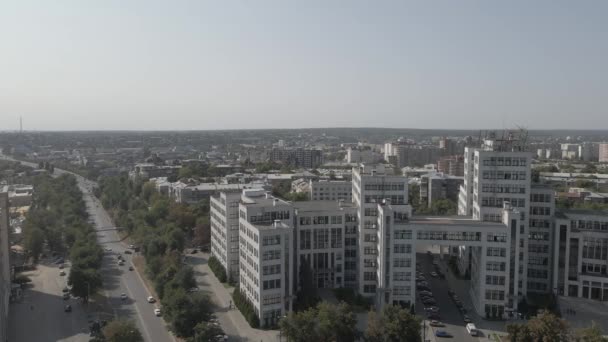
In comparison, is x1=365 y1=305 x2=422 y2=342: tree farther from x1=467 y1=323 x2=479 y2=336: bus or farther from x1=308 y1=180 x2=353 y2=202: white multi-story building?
x1=308 y1=180 x2=353 y2=202: white multi-story building

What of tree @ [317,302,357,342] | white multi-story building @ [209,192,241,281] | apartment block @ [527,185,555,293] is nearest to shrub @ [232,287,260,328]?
white multi-story building @ [209,192,241,281]

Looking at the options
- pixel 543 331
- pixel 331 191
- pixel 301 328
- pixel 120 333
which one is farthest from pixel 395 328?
pixel 331 191

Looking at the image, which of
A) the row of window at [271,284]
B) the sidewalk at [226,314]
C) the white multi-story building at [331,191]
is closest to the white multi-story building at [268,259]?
the row of window at [271,284]

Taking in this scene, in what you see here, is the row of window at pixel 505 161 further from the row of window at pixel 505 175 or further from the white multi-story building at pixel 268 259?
the white multi-story building at pixel 268 259

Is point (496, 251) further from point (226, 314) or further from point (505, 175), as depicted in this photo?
point (226, 314)

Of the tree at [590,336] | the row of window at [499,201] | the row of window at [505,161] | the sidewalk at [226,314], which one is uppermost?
the row of window at [505,161]

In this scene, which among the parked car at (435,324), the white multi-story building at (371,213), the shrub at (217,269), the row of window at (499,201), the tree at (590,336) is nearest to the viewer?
the tree at (590,336)
